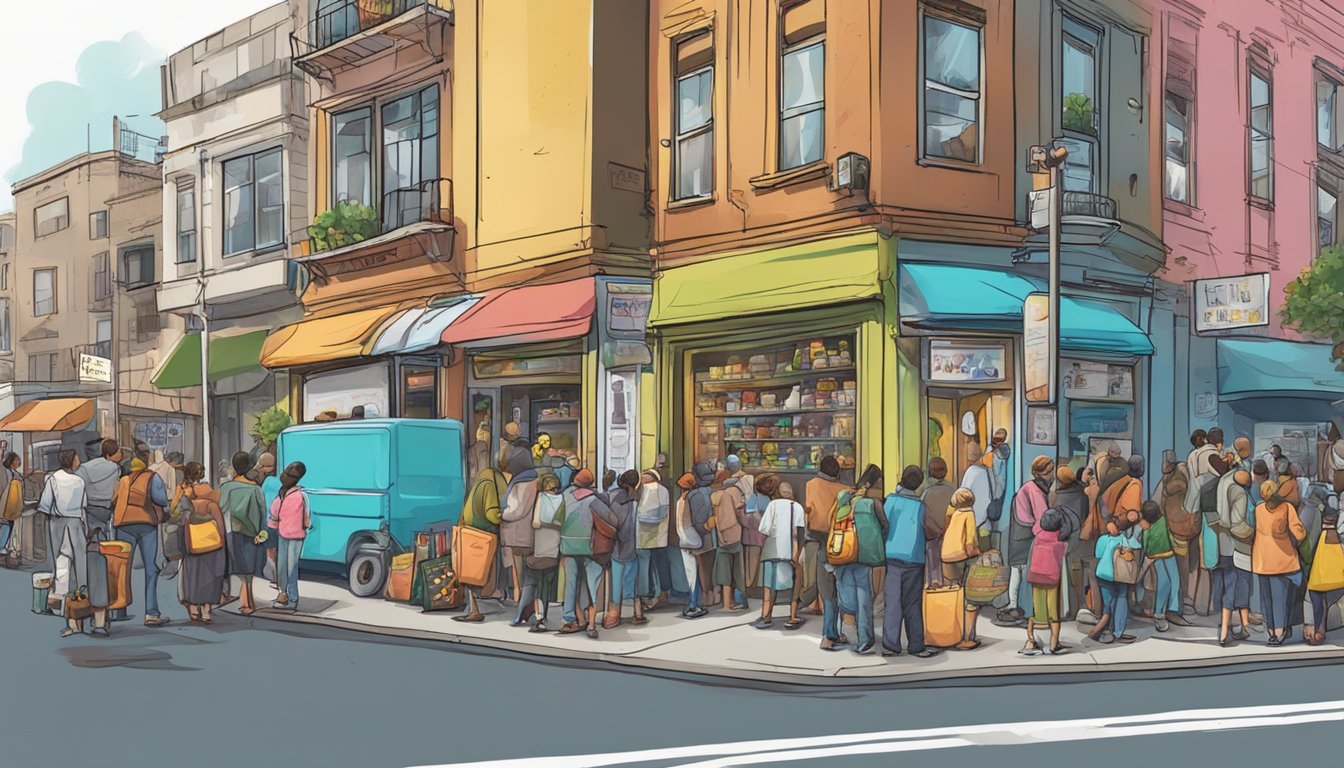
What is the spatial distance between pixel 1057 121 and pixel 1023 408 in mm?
4062

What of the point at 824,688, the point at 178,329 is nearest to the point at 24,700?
the point at 824,688

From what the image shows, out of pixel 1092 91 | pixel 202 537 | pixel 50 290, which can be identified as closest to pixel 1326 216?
pixel 1092 91

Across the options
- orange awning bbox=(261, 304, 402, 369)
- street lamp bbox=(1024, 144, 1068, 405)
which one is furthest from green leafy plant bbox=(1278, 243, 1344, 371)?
orange awning bbox=(261, 304, 402, 369)

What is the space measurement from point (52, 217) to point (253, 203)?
18.2 metres

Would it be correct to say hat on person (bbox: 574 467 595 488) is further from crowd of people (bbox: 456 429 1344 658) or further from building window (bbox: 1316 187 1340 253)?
building window (bbox: 1316 187 1340 253)

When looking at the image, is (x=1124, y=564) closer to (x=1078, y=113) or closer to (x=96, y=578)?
(x=1078, y=113)

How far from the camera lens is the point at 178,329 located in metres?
26.9

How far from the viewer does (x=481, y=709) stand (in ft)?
25.7

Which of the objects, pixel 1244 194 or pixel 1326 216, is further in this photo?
pixel 1326 216

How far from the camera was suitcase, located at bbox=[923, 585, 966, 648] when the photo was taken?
33.0ft

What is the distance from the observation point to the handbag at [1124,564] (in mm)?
10250

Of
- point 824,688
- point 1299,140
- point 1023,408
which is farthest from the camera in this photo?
point 1299,140

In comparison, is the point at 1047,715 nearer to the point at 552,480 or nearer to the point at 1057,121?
the point at 552,480

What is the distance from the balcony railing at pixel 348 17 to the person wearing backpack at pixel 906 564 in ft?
41.2
